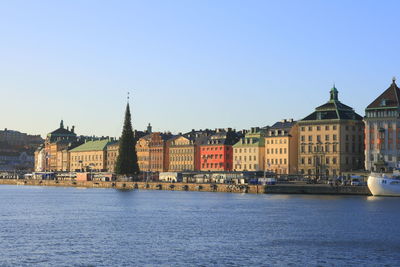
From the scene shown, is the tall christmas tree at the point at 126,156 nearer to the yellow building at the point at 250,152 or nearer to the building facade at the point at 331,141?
the yellow building at the point at 250,152

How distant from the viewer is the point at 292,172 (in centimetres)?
17900

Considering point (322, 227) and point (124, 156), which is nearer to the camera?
point (322, 227)

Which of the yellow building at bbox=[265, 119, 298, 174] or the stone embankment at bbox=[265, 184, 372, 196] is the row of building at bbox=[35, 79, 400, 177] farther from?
the stone embankment at bbox=[265, 184, 372, 196]

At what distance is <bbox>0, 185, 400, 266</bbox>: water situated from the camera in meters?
52.9

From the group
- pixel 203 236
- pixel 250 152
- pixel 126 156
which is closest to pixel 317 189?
pixel 250 152

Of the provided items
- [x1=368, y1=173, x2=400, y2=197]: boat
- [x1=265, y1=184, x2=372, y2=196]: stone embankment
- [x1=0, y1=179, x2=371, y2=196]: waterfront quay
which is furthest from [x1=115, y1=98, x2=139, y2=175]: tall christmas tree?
[x1=368, y1=173, x2=400, y2=197]: boat

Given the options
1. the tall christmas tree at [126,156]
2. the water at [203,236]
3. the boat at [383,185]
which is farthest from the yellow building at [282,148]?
the water at [203,236]

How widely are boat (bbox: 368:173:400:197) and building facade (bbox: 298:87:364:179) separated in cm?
3664

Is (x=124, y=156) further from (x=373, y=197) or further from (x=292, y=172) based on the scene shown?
(x=373, y=197)

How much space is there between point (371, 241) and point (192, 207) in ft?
144

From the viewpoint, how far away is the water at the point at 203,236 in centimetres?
→ 5294

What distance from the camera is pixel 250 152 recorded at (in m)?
194

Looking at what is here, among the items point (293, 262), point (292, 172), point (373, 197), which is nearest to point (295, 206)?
point (373, 197)

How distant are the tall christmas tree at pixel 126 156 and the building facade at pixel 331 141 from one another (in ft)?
141
